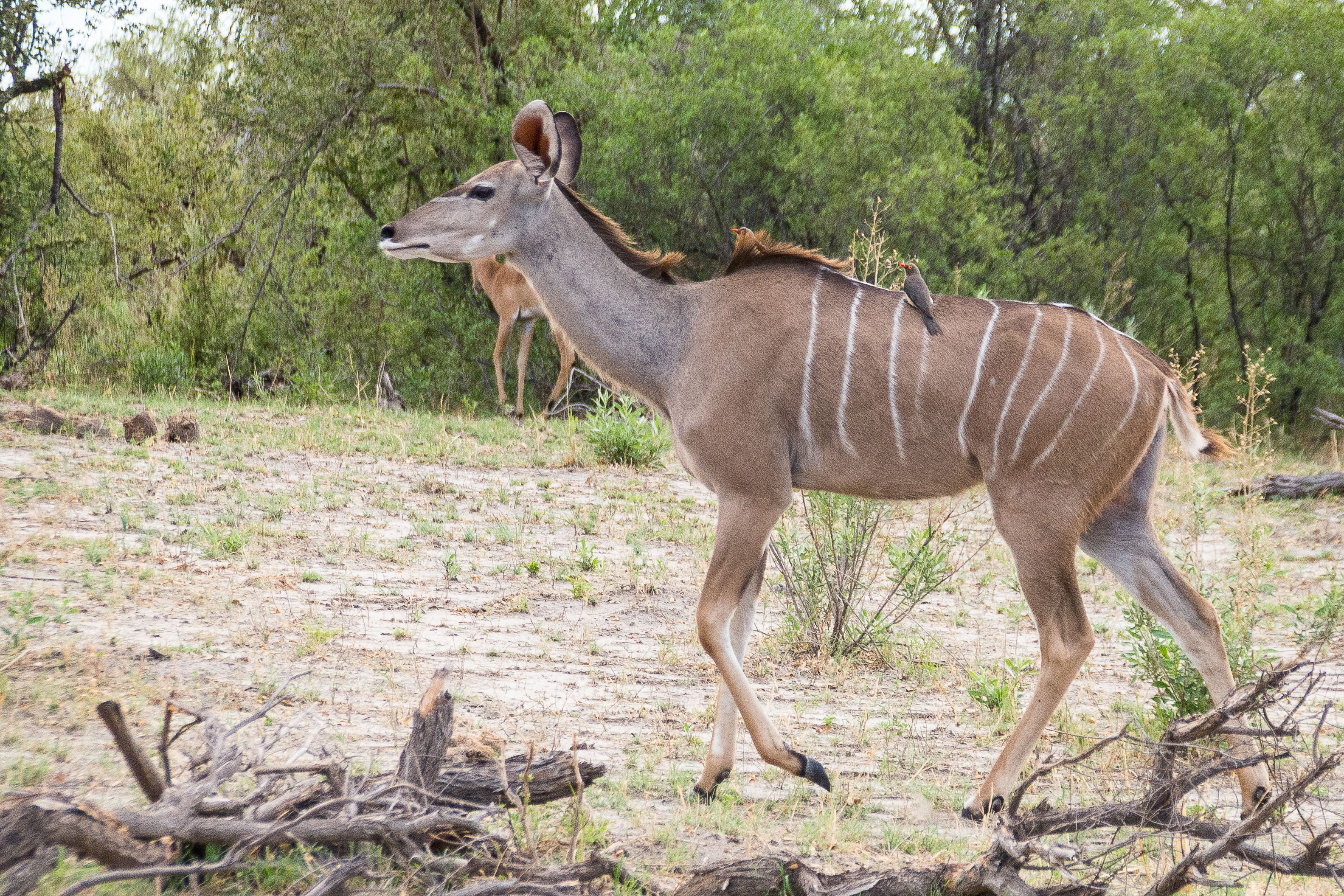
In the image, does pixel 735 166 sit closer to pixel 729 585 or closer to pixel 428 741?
pixel 729 585

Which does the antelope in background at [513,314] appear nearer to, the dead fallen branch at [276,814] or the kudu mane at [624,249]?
the kudu mane at [624,249]

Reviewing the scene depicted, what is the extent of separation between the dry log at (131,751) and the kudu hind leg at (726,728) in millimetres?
1715

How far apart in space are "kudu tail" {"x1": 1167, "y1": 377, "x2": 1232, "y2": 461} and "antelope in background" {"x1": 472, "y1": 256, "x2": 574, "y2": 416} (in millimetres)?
8468

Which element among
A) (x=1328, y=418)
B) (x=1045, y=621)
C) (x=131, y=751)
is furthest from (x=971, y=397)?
(x=1328, y=418)

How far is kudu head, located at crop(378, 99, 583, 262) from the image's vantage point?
4461 mm

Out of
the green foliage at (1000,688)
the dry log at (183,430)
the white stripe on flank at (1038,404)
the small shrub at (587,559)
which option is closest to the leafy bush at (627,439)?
the small shrub at (587,559)

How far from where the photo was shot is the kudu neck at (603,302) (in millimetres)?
4340

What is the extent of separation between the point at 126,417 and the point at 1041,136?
10.5 metres

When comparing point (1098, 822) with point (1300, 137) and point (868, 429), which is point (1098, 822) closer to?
point (868, 429)

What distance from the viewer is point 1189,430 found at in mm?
4148

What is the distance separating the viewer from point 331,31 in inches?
501

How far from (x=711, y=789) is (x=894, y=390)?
145cm

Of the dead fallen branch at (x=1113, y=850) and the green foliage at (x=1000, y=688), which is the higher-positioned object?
the dead fallen branch at (x=1113, y=850)

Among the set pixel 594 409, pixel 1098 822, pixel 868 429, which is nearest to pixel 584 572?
pixel 868 429
